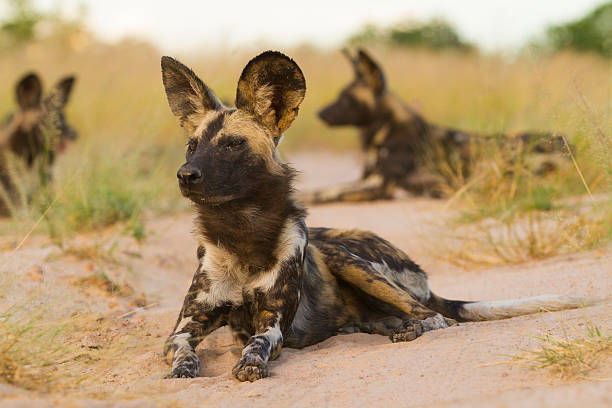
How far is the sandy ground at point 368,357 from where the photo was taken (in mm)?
2031

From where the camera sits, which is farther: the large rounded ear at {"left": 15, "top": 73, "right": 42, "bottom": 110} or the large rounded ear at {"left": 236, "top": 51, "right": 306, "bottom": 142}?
the large rounded ear at {"left": 15, "top": 73, "right": 42, "bottom": 110}

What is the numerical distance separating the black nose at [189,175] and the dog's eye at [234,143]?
0.25 metres

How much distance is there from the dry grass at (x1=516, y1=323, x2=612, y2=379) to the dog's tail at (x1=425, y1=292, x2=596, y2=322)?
745mm

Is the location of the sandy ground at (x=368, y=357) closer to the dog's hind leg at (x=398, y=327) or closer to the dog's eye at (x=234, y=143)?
the dog's hind leg at (x=398, y=327)

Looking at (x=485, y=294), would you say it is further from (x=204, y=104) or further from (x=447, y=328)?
(x=204, y=104)

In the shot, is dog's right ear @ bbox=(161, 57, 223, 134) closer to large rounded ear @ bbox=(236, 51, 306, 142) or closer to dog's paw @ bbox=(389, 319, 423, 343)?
large rounded ear @ bbox=(236, 51, 306, 142)

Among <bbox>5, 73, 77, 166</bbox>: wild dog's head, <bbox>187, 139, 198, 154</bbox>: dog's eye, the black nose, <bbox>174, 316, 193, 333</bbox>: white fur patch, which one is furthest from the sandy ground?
<bbox>5, 73, 77, 166</bbox>: wild dog's head

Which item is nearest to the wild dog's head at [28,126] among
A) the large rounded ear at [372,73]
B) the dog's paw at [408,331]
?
the large rounded ear at [372,73]

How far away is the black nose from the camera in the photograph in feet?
8.78

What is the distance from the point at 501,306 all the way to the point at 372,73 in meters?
4.92

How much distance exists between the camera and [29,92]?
659cm

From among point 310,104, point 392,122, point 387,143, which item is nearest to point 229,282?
point 387,143

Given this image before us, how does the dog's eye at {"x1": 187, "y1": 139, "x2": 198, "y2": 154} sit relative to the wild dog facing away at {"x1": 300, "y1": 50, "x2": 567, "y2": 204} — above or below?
above

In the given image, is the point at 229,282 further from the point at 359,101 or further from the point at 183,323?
the point at 359,101
